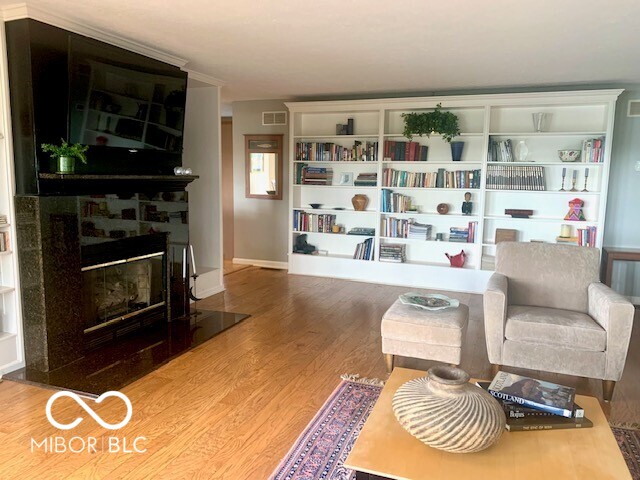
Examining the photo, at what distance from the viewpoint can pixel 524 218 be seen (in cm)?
541

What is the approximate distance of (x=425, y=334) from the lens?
3057 millimetres

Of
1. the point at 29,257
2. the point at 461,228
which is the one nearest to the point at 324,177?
the point at 461,228

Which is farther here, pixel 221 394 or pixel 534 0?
pixel 221 394

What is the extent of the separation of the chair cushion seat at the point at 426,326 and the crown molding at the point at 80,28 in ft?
9.25

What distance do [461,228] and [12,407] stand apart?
472 cm

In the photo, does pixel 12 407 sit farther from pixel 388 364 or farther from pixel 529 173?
pixel 529 173

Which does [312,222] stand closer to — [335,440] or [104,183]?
[104,183]

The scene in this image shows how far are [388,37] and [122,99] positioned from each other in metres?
1.96

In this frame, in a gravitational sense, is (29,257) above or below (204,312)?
above

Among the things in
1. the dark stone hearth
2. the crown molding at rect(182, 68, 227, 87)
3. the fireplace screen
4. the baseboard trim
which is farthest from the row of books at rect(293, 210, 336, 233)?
the fireplace screen

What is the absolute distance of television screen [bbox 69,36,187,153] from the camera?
10.5ft

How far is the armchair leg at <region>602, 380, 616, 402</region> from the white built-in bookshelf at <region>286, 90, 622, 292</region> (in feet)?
8.64

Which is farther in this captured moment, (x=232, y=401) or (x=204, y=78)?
(x=204, y=78)

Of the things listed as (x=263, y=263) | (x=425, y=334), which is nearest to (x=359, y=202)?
(x=263, y=263)
